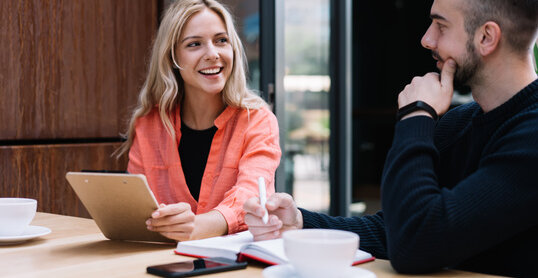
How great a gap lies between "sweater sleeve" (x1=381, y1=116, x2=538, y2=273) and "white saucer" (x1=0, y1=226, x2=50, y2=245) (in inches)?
31.7

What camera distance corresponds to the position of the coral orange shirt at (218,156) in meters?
1.91

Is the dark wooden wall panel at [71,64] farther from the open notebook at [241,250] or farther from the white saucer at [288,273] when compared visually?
the white saucer at [288,273]

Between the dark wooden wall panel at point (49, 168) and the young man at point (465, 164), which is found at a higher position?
the young man at point (465, 164)

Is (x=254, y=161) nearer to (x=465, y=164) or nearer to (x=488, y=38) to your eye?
(x=465, y=164)

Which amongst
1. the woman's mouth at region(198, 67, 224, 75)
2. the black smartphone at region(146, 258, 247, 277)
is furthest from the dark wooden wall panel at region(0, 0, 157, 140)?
the black smartphone at region(146, 258, 247, 277)

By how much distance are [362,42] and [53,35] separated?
376 cm

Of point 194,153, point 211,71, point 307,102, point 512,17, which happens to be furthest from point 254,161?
point 307,102

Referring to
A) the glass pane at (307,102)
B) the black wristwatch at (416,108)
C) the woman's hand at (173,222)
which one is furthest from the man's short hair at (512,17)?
the glass pane at (307,102)

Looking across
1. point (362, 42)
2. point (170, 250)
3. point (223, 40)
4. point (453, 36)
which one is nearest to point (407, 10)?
point (362, 42)

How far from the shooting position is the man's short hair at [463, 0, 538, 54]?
1253mm

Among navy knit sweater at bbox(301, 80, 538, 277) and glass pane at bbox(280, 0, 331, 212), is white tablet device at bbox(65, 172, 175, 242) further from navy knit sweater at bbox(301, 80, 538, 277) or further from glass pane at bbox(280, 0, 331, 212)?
glass pane at bbox(280, 0, 331, 212)

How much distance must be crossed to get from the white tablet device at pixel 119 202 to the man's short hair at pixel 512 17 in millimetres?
811

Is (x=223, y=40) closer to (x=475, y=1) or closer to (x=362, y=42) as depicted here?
(x=475, y=1)

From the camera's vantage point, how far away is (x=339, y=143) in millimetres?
3721
